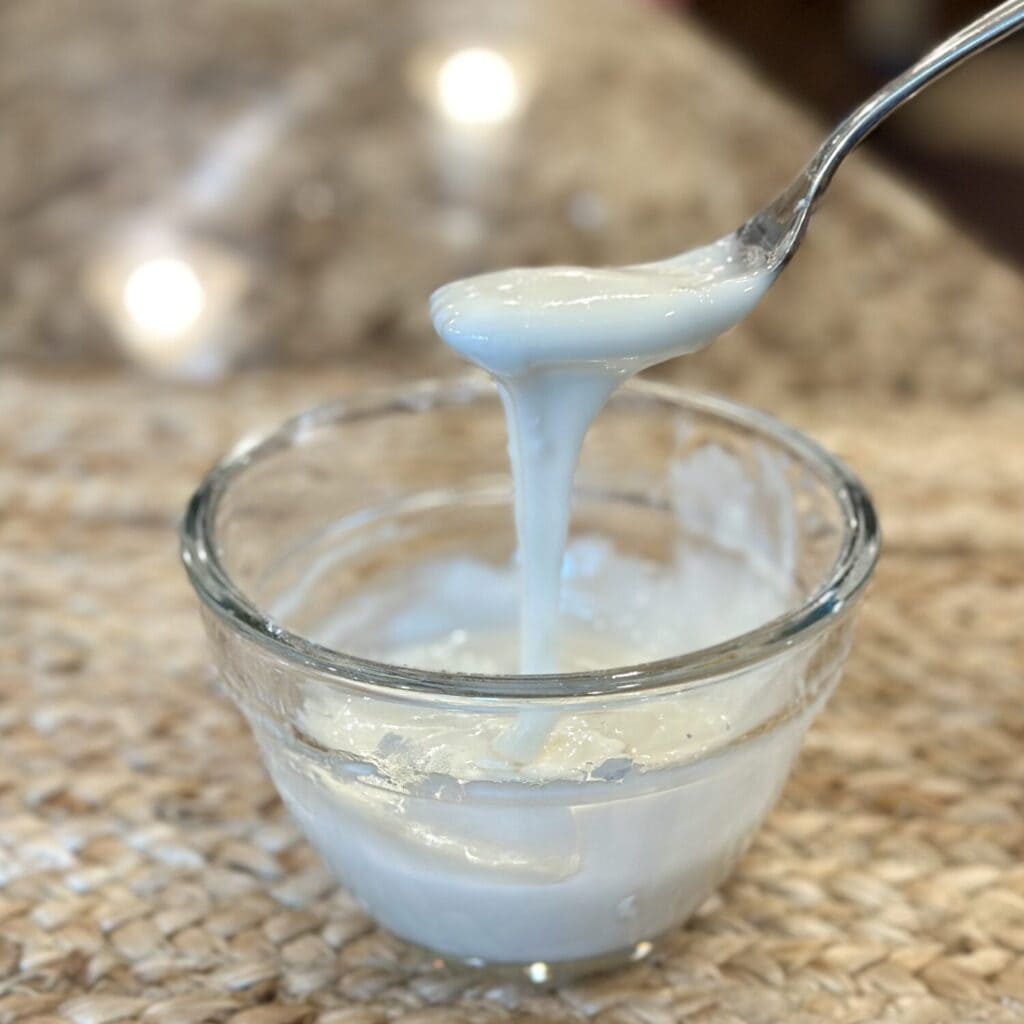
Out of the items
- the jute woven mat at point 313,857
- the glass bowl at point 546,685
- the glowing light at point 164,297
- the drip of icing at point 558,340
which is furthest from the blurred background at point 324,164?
the drip of icing at point 558,340

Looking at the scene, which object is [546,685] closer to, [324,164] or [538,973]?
[538,973]

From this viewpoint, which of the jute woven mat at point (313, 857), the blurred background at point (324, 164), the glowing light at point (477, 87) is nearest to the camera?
the jute woven mat at point (313, 857)

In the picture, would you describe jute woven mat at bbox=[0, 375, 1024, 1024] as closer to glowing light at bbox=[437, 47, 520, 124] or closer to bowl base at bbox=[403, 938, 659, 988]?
bowl base at bbox=[403, 938, 659, 988]

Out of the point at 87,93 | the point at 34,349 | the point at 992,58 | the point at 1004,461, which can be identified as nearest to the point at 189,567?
the point at 1004,461

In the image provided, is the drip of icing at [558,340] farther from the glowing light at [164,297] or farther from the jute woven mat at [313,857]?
the glowing light at [164,297]

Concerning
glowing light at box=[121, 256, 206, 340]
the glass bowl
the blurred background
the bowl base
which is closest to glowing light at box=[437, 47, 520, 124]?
the blurred background

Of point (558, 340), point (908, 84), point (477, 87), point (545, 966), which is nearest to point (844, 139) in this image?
point (908, 84)

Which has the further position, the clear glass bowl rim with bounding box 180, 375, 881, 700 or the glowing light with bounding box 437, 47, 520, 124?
the glowing light with bounding box 437, 47, 520, 124
